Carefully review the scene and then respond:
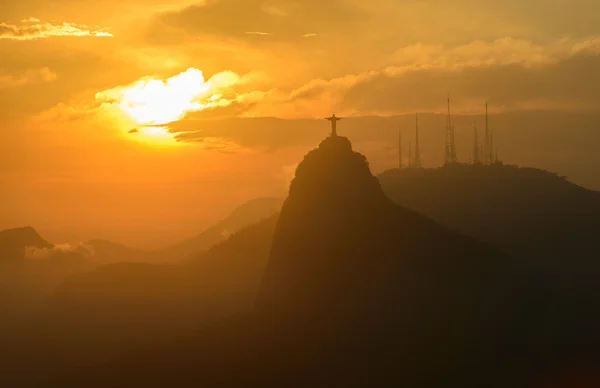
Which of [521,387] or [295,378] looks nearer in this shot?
[521,387]

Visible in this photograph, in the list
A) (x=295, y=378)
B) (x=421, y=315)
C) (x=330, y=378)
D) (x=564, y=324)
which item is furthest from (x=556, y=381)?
(x=295, y=378)

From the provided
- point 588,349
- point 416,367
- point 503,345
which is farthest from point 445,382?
point 588,349

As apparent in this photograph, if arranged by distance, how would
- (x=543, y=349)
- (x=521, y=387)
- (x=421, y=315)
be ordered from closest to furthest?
(x=521, y=387)
(x=543, y=349)
(x=421, y=315)

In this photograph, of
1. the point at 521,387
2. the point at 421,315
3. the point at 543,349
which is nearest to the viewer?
the point at 521,387

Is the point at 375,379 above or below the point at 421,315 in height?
below

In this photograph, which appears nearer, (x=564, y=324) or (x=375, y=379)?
(x=375, y=379)

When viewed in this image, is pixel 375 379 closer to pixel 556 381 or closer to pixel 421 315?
pixel 421 315

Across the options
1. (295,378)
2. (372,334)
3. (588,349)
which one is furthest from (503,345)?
(295,378)

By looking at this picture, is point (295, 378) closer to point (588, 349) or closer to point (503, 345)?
point (503, 345)

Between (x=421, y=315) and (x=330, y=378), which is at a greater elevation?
(x=421, y=315)
